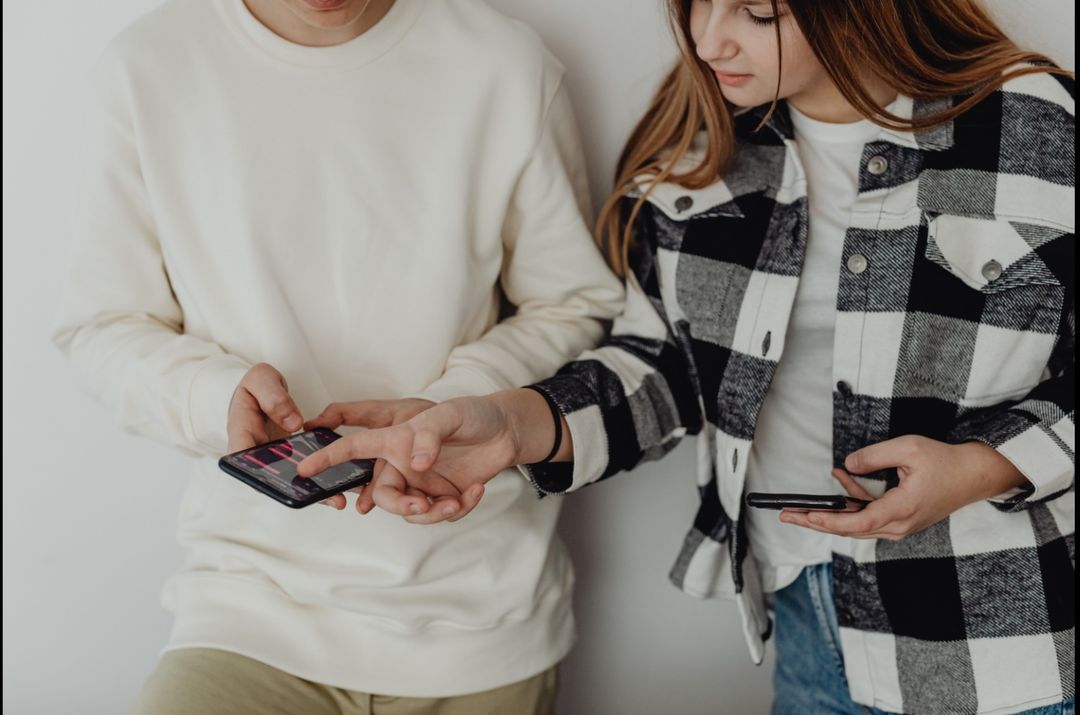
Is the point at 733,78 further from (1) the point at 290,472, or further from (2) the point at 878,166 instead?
(1) the point at 290,472

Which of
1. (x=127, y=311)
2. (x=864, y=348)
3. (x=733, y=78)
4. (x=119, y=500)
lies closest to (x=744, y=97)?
(x=733, y=78)

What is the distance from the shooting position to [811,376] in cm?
124

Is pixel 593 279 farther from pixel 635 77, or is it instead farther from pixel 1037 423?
pixel 1037 423

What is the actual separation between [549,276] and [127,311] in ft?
1.45

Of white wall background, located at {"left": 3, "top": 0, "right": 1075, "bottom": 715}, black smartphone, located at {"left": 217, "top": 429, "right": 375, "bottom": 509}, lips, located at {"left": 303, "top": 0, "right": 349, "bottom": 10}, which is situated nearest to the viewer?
black smartphone, located at {"left": 217, "top": 429, "right": 375, "bottom": 509}

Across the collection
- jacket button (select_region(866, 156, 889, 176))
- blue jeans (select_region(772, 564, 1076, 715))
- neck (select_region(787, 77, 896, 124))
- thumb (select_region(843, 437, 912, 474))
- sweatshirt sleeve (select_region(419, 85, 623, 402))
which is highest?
neck (select_region(787, 77, 896, 124))

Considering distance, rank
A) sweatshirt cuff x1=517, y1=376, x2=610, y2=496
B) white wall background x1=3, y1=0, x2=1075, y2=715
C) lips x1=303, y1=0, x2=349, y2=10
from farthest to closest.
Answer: white wall background x1=3, y1=0, x2=1075, y2=715, sweatshirt cuff x1=517, y1=376, x2=610, y2=496, lips x1=303, y1=0, x2=349, y2=10

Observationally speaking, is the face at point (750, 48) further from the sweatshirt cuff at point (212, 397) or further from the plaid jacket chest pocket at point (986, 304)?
the sweatshirt cuff at point (212, 397)

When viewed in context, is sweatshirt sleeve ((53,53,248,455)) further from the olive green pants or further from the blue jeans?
the blue jeans

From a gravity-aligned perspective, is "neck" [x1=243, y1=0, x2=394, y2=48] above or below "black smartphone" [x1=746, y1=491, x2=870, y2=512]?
above

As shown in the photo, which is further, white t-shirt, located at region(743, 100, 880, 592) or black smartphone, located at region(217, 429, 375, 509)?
white t-shirt, located at region(743, 100, 880, 592)

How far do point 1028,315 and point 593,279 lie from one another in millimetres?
442

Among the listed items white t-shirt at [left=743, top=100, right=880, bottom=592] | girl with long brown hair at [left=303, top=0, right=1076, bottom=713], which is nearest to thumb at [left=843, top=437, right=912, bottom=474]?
girl with long brown hair at [left=303, top=0, right=1076, bottom=713]

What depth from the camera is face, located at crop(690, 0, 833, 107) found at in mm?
1081
